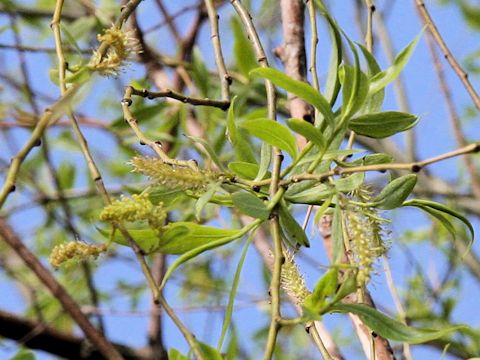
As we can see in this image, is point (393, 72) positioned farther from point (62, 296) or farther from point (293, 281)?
point (62, 296)

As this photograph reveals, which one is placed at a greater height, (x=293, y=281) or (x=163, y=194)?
(x=163, y=194)

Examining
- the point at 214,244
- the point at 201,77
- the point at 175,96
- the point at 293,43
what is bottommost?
the point at 214,244

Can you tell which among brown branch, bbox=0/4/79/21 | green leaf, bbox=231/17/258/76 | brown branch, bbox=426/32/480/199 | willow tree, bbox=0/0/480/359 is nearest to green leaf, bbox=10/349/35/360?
willow tree, bbox=0/0/480/359

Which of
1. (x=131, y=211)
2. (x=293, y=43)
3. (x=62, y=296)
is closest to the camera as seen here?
(x=131, y=211)

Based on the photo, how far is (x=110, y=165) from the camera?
2.25 m

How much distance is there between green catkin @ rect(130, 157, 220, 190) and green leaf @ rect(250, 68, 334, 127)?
8 centimetres

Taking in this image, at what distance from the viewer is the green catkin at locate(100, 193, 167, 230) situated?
2.00ft

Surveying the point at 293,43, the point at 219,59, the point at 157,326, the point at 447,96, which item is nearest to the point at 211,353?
the point at 219,59

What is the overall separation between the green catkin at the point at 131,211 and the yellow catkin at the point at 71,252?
26 millimetres

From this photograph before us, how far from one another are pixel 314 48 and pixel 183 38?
96cm

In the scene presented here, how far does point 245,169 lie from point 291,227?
0.07 meters

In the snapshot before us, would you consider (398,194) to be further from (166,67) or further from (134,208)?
(166,67)

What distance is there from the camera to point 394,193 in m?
0.71

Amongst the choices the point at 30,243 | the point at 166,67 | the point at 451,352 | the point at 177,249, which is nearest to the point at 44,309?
the point at 30,243
